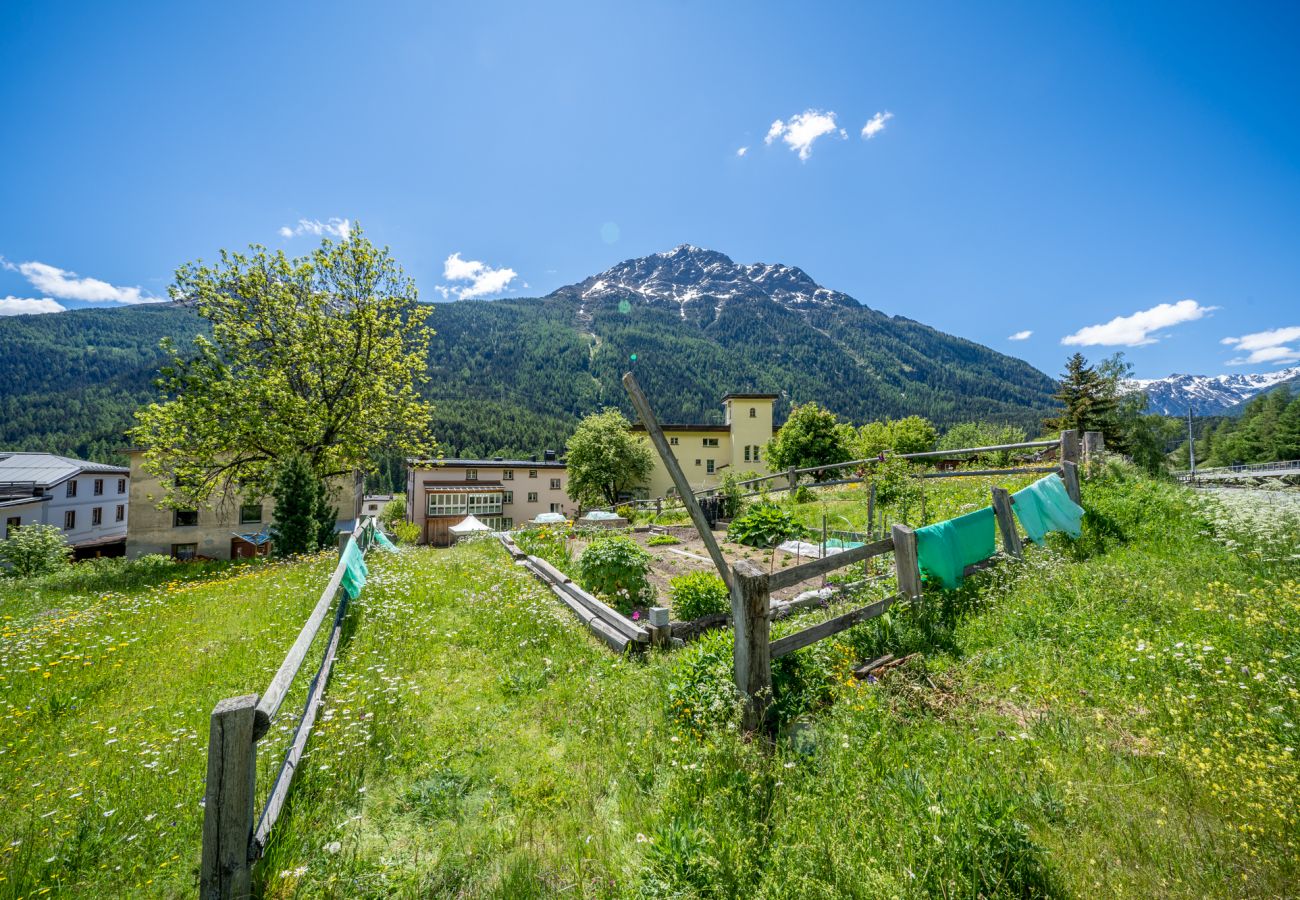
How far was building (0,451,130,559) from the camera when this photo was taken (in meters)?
37.9

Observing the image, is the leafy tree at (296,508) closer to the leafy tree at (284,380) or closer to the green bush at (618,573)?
the leafy tree at (284,380)

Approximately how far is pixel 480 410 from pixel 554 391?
49972mm

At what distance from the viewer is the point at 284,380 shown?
671 inches

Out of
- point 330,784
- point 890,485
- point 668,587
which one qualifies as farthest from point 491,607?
point 890,485

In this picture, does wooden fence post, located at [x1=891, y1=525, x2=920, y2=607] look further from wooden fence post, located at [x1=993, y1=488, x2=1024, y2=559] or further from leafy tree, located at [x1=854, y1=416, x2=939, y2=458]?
leafy tree, located at [x1=854, y1=416, x2=939, y2=458]

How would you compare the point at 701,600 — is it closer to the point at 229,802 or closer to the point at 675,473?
the point at 675,473

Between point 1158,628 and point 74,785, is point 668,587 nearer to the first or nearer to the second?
point 1158,628

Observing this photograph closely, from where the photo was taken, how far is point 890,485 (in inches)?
467

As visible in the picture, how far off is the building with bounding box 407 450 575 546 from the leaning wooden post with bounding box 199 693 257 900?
46602 mm

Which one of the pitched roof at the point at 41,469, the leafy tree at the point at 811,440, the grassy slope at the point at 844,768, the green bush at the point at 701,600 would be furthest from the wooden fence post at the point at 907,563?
the pitched roof at the point at 41,469

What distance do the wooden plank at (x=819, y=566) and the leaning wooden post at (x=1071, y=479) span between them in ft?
16.4

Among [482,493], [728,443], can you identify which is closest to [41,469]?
[482,493]

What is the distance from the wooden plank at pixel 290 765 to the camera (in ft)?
9.05

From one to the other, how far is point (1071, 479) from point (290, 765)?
11.1 metres
